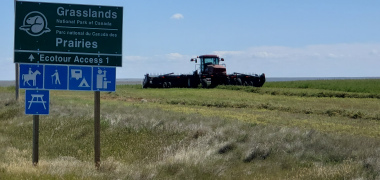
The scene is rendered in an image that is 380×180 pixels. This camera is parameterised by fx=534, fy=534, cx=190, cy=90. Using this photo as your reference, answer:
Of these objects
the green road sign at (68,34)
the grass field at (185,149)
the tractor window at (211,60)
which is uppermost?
the tractor window at (211,60)

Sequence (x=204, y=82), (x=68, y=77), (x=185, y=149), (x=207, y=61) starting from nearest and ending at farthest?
(x=68, y=77) → (x=185, y=149) → (x=204, y=82) → (x=207, y=61)

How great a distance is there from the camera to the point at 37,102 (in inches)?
465

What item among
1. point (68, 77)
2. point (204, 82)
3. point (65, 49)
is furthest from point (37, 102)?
point (204, 82)

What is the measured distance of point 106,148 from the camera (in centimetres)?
1574

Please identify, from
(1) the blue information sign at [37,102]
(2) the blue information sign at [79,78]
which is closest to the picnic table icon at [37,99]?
(1) the blue information sign at [37,102]

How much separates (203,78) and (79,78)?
4102 centimetres

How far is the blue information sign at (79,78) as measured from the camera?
12.2 m

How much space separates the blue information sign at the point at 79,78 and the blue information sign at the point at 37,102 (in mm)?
643

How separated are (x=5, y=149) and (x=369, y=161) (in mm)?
9632

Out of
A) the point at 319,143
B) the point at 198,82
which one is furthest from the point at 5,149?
the point at 198,82

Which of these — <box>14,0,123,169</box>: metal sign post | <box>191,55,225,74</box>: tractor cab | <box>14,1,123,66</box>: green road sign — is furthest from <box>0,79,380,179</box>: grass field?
Result: <box>191,55,225,74</box>: tractor cab

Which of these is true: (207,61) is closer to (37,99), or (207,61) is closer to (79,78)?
(79,78)

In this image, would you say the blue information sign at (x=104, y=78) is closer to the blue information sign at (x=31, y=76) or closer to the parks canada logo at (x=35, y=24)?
the blue information sign at (x=31, y=76)

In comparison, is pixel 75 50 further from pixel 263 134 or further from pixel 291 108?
pixel 291 108
